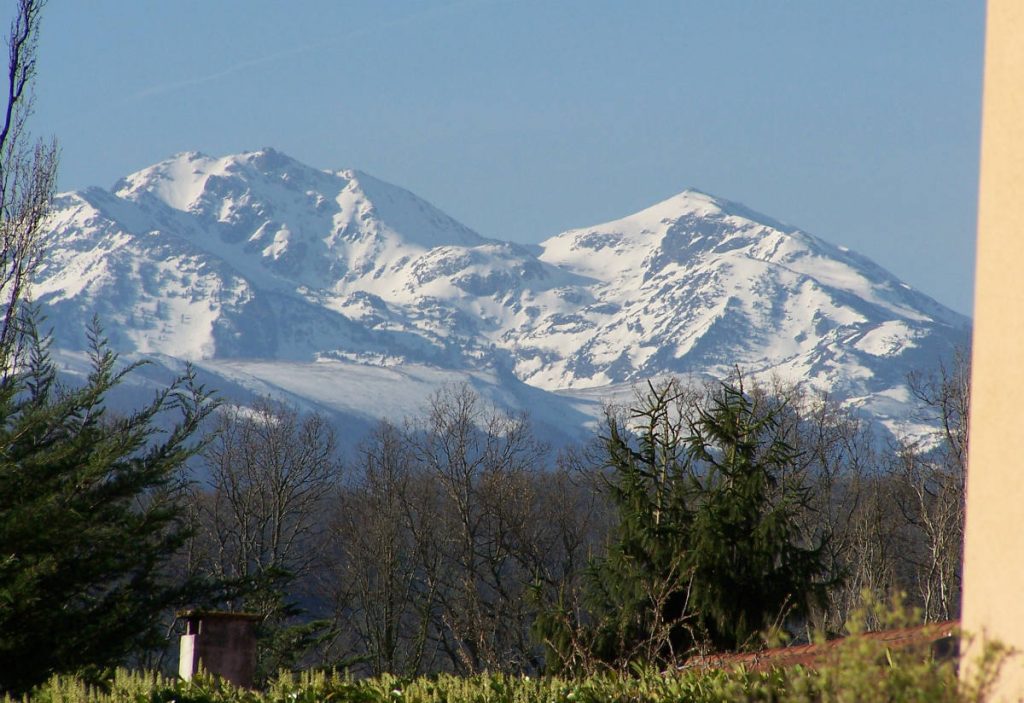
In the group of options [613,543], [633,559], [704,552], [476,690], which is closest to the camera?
[476,690]

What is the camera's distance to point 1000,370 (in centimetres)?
535

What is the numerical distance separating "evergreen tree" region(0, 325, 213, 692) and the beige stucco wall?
8.96m

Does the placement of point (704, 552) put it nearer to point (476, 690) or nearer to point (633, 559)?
point (633, 559)

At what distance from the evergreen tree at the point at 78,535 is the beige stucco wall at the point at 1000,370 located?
8.96 meters

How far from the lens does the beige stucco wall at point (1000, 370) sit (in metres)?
5.20

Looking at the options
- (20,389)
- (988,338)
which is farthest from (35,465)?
(988,338)

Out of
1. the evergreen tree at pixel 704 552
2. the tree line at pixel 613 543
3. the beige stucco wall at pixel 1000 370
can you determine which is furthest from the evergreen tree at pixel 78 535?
the beige stucco wall at pixel 1000 370

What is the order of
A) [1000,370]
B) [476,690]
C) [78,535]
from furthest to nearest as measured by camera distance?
[78,535], [476,690], [1000,370]

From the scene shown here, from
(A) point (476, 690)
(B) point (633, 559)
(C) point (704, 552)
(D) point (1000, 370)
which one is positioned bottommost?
(A) point (476, 690)

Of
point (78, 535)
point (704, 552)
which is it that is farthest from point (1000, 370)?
point (704, 552)

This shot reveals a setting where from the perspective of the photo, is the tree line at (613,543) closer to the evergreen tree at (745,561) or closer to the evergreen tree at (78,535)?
the evergreen tree at (745,561)

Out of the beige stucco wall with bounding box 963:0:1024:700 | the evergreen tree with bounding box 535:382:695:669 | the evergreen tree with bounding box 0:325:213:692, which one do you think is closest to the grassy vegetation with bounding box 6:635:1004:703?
the beige stucco wall with bounding box 963:0:1024:700

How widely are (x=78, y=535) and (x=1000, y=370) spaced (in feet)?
35.7

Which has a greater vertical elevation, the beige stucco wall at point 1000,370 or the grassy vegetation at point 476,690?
the beige stucco wall at point 1000,370
